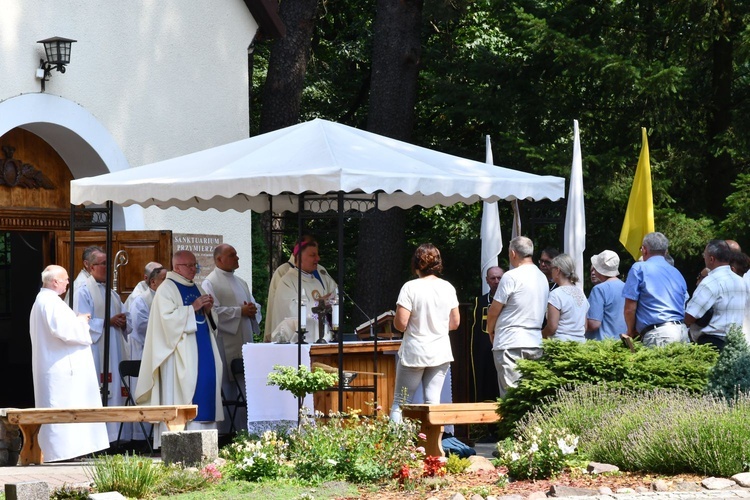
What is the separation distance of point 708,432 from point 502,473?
152cm

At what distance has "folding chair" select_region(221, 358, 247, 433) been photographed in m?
12.6

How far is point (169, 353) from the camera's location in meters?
11.9

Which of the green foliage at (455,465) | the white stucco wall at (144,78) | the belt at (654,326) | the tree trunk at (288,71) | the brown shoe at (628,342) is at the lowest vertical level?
the green foliage at (455,465)

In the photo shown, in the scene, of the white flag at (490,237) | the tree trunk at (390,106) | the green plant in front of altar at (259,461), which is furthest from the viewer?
the tree trunk at (390,106)

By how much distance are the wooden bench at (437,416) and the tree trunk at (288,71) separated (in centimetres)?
1211

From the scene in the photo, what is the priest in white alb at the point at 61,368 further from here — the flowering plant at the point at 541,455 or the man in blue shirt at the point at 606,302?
the man in blue shirt at the point at 606,302

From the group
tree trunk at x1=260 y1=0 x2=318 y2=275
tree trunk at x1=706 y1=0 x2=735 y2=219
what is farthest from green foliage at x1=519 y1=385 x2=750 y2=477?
tree trunk at x1=260 y1=0 x2=318 y2=275

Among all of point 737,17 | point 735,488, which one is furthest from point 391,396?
point 737,17

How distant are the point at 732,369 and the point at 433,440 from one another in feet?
7.90

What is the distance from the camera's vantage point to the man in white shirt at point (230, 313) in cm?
1282

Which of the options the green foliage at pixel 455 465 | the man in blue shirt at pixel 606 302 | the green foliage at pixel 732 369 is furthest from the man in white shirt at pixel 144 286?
the green foliage at pixel 732 369

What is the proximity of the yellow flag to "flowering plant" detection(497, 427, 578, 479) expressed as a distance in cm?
521

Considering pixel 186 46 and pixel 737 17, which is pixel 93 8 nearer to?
pixel 186 46

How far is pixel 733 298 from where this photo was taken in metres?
10.9
